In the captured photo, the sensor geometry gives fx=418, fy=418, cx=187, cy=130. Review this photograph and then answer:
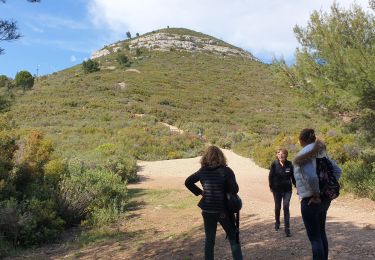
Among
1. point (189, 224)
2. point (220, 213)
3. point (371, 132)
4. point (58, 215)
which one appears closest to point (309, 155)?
point (220, 213)

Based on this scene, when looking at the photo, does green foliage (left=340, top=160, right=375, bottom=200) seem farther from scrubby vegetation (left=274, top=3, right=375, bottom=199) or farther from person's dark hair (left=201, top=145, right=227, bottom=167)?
person's dark hair (left=201, top=145, right=227, bottom=167)

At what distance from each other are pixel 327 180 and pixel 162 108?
119ft

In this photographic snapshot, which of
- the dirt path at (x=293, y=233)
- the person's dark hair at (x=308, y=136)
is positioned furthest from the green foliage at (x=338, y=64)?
the person's dark hair at (x=308, y=136)

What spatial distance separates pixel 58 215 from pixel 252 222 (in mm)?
3967

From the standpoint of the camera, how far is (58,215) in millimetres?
8633

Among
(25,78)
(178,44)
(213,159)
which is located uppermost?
(178,44)

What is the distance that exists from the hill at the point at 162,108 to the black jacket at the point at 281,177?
4701mm

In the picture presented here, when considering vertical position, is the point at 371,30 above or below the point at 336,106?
above

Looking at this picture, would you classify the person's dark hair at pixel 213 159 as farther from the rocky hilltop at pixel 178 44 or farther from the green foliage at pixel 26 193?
the rocky hilltop at pixel 178 44

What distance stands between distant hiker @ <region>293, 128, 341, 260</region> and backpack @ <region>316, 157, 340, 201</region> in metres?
0.02

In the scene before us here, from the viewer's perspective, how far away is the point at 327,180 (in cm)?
447

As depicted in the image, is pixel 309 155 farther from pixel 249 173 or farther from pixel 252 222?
pixel 249 173

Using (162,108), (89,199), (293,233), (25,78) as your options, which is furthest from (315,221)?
(25,78)

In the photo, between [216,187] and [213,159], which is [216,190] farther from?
[213,159]
